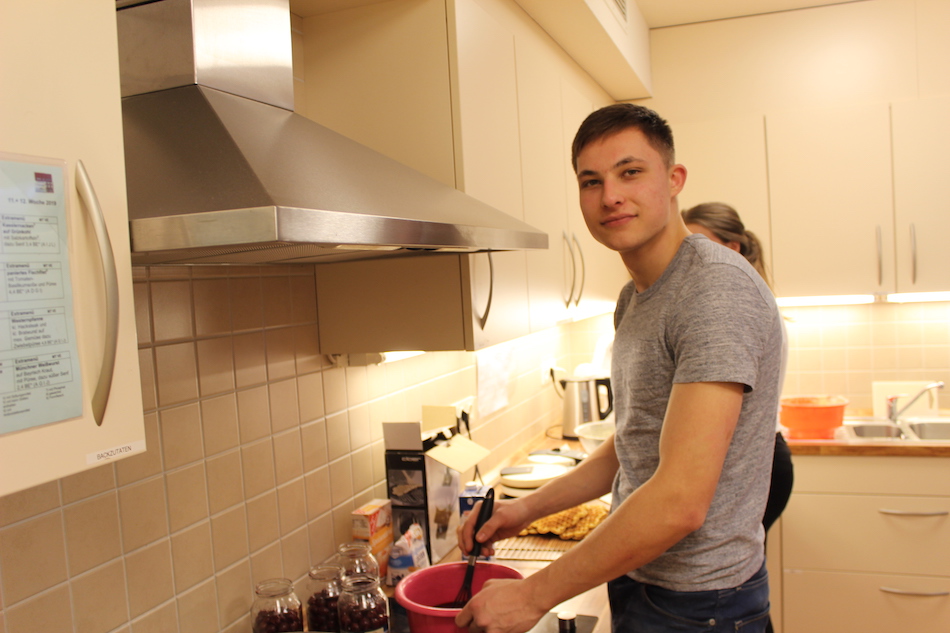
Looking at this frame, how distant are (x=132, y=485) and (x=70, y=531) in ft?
0.39

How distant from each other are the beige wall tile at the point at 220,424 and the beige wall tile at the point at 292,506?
19 centimetres

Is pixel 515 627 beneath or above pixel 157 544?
beneath

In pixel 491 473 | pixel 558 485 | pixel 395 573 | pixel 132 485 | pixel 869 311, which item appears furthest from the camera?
pixel 869 311

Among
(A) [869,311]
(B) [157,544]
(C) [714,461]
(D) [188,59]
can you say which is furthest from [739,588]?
(A) [869,311]

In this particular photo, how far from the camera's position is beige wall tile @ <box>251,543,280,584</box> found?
142 cm

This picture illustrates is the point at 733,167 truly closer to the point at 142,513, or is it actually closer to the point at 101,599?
the point at 142,513

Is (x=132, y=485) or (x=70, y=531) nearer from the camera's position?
(x=70, y=531)

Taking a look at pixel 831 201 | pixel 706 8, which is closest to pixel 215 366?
pixel 831 201

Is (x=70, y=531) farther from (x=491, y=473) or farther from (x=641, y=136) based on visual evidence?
(x=491, y=473)

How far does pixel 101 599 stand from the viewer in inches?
43.3

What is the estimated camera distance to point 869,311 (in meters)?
3.31

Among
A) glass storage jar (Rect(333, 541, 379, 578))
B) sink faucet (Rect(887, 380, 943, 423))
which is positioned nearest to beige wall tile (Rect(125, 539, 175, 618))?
glass storage jar (Rect(333, 541, 379, 578))

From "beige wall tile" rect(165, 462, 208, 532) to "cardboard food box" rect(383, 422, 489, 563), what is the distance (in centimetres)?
52

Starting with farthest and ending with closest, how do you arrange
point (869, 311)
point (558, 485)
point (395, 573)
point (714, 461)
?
point (869, 311), point (395, 573), point (558, 485), point (714, 461)
